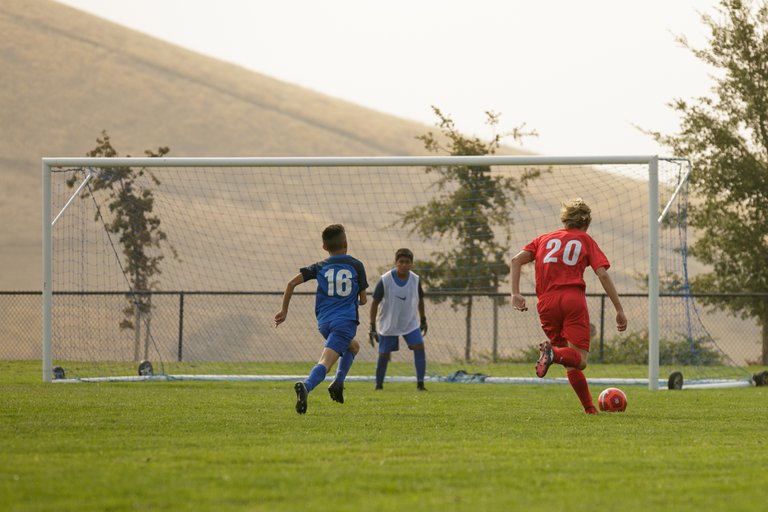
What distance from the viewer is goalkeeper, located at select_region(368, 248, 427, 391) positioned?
14.6 meters

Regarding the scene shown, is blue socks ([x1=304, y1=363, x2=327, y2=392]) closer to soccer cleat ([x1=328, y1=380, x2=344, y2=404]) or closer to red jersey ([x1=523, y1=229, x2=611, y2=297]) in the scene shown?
soccer cleat ([x1=328, y1=380, x2=344, y2=404])

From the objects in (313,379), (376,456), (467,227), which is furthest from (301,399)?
(467,227)

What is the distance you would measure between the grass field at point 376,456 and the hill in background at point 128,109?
60124 millimetres

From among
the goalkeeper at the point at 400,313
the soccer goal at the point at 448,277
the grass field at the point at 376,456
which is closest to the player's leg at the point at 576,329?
Answer: the grass field at the point at 376,456

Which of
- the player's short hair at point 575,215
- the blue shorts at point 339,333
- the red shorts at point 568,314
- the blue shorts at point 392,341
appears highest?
the player's short hair at point 575,215

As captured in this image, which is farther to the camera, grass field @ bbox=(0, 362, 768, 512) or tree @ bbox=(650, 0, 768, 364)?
tree @ bbox=(650, 0, 768, 364)

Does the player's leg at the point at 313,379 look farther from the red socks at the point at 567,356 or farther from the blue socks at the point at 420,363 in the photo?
the blue socks at the point at 420,363

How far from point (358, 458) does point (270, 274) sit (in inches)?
1539

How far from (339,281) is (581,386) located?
88.8 inches

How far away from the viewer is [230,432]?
27.0ft

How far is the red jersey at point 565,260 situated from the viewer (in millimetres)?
9734

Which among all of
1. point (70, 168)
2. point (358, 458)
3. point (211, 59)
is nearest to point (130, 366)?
point (70, 168)

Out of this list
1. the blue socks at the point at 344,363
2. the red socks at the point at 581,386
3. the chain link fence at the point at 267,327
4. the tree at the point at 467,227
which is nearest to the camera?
the red socks at the point at 581,386

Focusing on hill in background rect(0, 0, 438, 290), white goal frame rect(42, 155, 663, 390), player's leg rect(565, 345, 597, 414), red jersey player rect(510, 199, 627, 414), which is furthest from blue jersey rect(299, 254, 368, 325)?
hill in background rect(0, 0, 438, 290)
